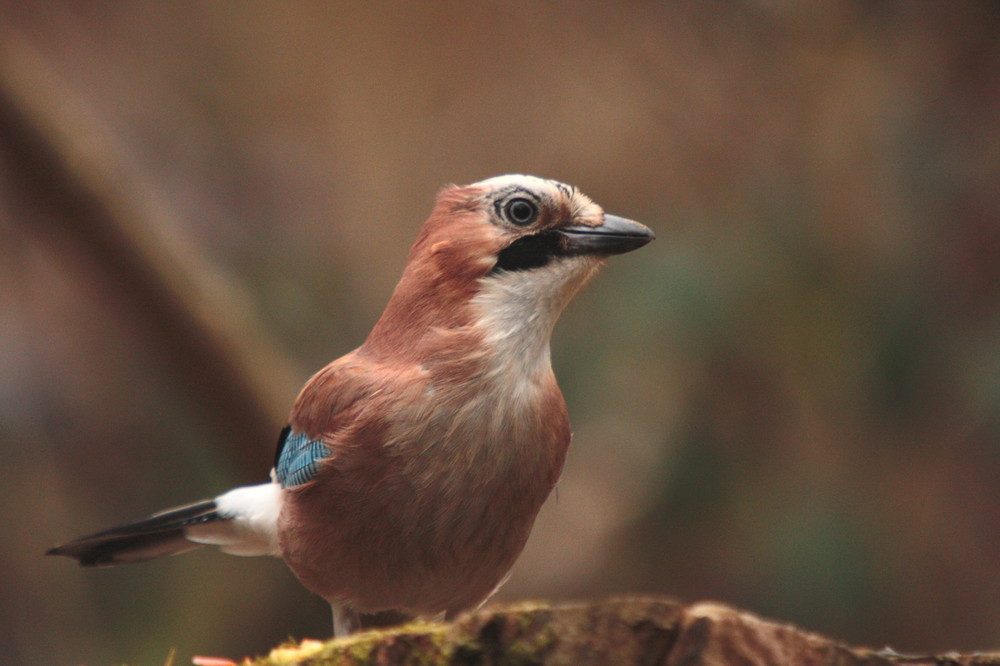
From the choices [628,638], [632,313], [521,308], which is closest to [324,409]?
[521,308]

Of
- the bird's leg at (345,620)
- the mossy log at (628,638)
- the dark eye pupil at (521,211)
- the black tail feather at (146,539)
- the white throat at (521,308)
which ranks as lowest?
the bird's leg at (345,620)

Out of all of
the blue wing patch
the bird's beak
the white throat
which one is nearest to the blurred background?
the blue wing patch

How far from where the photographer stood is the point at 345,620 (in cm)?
360

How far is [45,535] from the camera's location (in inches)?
292

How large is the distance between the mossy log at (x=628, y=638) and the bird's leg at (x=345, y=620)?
1795 millimetres

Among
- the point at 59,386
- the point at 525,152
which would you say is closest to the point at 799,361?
the point at 525,152

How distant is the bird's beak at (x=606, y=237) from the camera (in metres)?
3.19

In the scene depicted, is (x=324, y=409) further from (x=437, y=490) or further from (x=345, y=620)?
(x=345, y=620)

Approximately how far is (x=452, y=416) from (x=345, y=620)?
0.99m

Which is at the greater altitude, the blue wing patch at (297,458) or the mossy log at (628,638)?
the blue wing patch at (297,458)

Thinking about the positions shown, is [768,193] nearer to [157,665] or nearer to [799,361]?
[799,361]

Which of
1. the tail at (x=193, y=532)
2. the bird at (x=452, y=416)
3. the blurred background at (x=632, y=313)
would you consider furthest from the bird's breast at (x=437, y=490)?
the blurred background at (x=632, y=313)

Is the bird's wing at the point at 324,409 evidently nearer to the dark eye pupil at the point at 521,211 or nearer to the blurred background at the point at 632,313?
the dark eye pupil at the point at 521,211

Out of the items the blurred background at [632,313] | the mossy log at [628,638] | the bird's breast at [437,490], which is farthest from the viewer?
the blurred background at [632,313]
